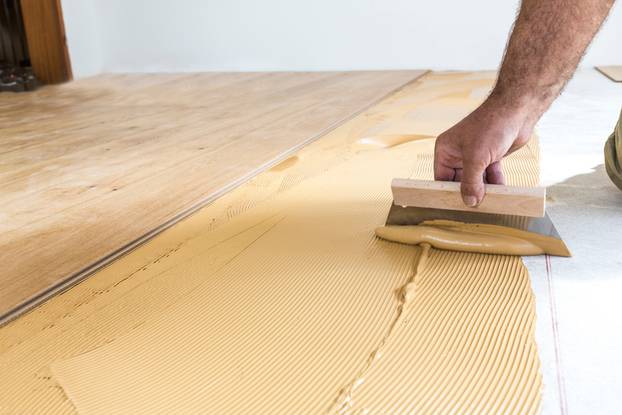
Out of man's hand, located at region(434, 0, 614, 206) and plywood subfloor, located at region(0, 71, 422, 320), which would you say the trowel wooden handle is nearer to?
man's hand, located at region(434, 0, 614, 206)

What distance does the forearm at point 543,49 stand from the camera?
116 centimetres

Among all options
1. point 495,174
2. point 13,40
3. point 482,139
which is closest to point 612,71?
point 495,174

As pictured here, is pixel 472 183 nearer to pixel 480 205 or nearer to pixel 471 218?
pixel 480 205

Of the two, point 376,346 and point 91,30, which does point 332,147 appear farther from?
point 91,30

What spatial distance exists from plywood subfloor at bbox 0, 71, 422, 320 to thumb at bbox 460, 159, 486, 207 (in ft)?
2.69

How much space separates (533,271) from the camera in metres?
1.22

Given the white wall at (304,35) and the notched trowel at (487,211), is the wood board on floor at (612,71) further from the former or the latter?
the notched trowel at (487,211)

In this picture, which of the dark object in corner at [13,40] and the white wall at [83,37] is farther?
the white wall at [83,37]

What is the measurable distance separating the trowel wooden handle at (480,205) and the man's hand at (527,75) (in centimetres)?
5

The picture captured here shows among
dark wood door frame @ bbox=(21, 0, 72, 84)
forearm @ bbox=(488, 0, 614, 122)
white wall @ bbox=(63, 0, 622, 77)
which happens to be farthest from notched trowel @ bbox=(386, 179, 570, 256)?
dark wood door frame @ bbox=(21, 0, 72, 84)

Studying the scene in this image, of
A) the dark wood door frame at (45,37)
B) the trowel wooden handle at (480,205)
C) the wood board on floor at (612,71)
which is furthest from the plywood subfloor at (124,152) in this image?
the wood board on floor at (612,71)

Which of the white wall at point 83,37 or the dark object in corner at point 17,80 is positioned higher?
the white wall at point 83,37

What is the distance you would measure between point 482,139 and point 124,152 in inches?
67.8

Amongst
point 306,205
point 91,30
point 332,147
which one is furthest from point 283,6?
point 306,205
